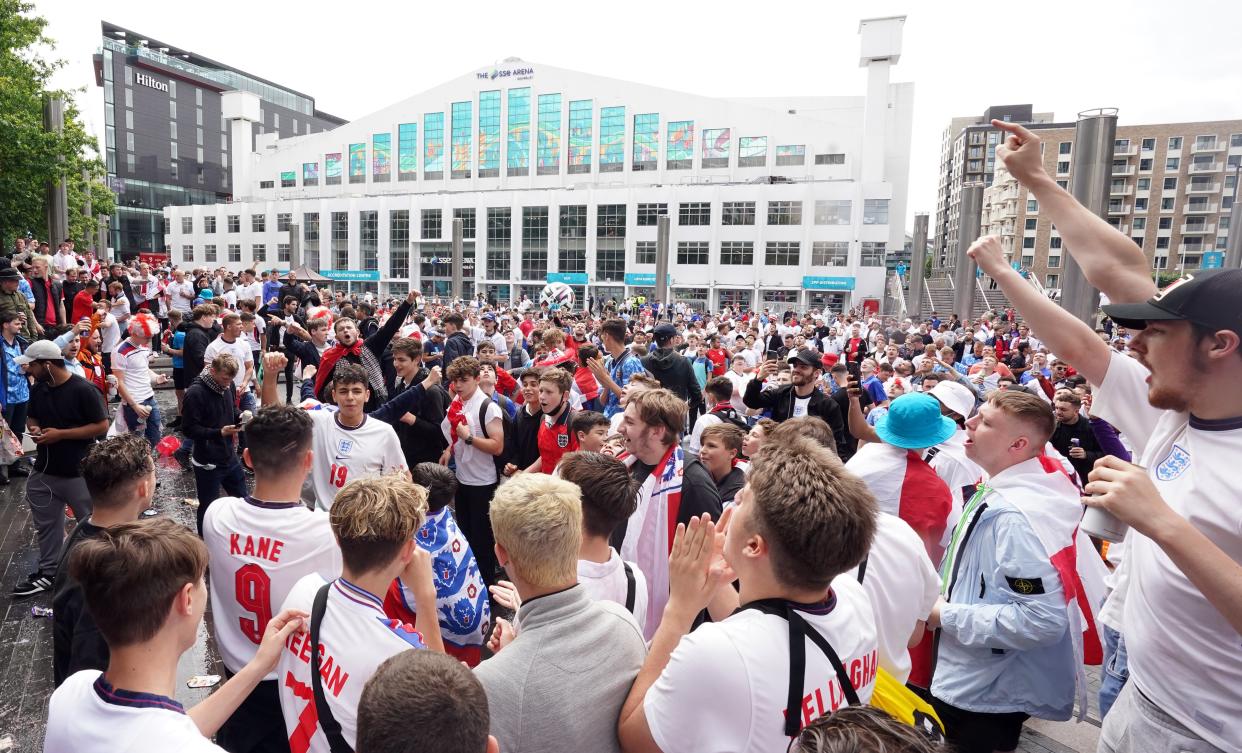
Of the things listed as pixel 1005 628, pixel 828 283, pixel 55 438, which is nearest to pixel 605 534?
pixel 1005 628

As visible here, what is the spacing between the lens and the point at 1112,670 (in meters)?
2.77

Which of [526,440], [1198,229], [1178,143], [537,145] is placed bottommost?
[526,440]

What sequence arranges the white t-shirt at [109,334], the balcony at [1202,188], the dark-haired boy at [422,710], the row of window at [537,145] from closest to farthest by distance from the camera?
the dark-haired boy at [422,710] < the white t-shirt at [109,334] < the row of window at [537,145] < the balcony at [1202,188]

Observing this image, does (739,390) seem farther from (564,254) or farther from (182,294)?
(564,254)

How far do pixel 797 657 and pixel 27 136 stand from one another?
896 inches

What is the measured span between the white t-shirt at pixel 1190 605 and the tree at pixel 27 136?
75.8ft

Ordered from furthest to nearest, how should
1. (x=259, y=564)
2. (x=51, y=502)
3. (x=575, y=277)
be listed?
(x=575, y=277) → (x=51, y=502) → (x=259, y=564)

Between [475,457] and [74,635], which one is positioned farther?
[475,457]

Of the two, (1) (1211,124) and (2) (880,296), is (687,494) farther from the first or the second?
(1) (1211,124)

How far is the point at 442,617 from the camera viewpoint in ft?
10.9

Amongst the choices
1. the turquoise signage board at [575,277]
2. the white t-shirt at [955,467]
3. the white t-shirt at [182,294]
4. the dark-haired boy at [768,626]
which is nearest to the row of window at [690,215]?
the turquoise signage board at [575,277]

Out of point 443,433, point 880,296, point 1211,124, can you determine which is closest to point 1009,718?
point 443,433

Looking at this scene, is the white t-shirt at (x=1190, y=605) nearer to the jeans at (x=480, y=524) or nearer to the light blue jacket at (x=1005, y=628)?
the light blue jacket at (x=1005, y=628)

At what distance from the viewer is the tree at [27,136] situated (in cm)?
1686
